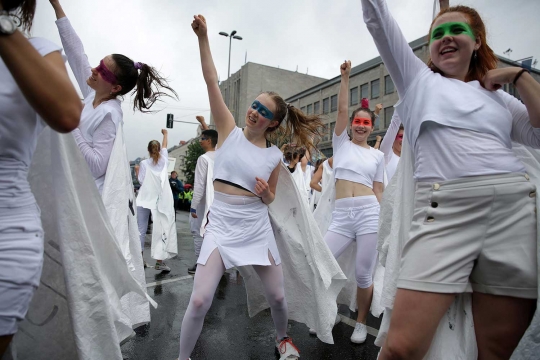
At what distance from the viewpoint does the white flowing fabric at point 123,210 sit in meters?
3.10

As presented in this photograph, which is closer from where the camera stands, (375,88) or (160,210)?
(160,210)

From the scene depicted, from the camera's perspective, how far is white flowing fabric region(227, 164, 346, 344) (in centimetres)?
341

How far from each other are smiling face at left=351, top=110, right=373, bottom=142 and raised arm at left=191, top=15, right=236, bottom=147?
156 centimetres

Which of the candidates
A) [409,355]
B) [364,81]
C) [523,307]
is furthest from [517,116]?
[364,81]

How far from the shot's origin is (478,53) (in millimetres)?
2117

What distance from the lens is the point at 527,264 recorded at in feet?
5.52

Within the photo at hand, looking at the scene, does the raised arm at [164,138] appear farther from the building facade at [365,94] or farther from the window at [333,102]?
the window at [333,102]

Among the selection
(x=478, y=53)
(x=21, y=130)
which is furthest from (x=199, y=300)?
(x=478, y=53)

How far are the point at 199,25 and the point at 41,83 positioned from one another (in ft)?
6.29

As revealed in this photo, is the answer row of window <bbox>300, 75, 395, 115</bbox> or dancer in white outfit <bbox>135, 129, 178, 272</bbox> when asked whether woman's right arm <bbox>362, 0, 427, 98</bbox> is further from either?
row of window <bbox>300, 75, 395, 115</bbox>

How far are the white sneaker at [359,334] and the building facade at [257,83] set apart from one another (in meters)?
50.9

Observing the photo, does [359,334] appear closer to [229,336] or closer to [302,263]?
[302,263]

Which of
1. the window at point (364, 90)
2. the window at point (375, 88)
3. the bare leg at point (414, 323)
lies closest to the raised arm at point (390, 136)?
the bare leg at point (414, 323)

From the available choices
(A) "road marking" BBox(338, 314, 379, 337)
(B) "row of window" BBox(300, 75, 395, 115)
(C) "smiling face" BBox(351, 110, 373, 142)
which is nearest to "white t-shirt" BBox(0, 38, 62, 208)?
(C) "smiling face" BBox(351, 110, 373, 142)
